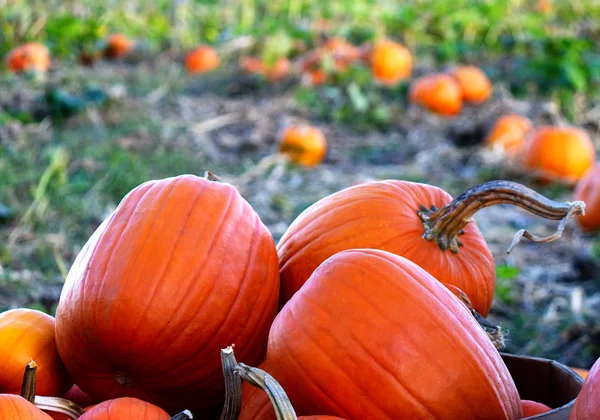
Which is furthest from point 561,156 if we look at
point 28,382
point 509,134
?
point 28,382

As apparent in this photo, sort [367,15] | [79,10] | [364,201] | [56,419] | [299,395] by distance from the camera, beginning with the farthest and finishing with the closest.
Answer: [367,15]
[79,10]
[364,201]
[56,419]
[299,395]

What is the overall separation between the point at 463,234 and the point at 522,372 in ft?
1.17

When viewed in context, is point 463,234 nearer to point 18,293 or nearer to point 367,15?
point 18,293

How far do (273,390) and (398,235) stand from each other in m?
0.66

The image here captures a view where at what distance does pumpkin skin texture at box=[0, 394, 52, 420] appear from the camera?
1.29 meters

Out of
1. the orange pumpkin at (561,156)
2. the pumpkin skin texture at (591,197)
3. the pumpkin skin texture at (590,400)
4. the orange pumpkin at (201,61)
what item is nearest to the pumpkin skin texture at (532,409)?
the pumpkin skin texture at (590,400)

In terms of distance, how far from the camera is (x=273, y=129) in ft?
24.1

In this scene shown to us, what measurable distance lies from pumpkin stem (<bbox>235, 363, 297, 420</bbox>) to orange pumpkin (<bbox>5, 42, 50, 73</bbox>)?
21.7 ft

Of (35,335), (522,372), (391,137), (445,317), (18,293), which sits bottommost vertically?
(391,137)

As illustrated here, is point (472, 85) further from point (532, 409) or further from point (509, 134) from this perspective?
point (532, 409)

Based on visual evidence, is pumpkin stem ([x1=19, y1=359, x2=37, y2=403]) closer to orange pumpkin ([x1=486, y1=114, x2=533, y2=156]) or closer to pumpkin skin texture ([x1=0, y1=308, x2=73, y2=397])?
pumpkin skin texture ([x1=0, y1=308, x2=73, y2=397])

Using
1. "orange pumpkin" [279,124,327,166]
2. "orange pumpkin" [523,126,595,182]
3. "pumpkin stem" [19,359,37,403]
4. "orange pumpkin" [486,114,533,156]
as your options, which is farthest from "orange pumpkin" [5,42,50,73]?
"pumpkin stem" [19,359,37,403]

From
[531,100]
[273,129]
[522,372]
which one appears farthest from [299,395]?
[531,100]

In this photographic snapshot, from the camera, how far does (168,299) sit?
158 centimetres
